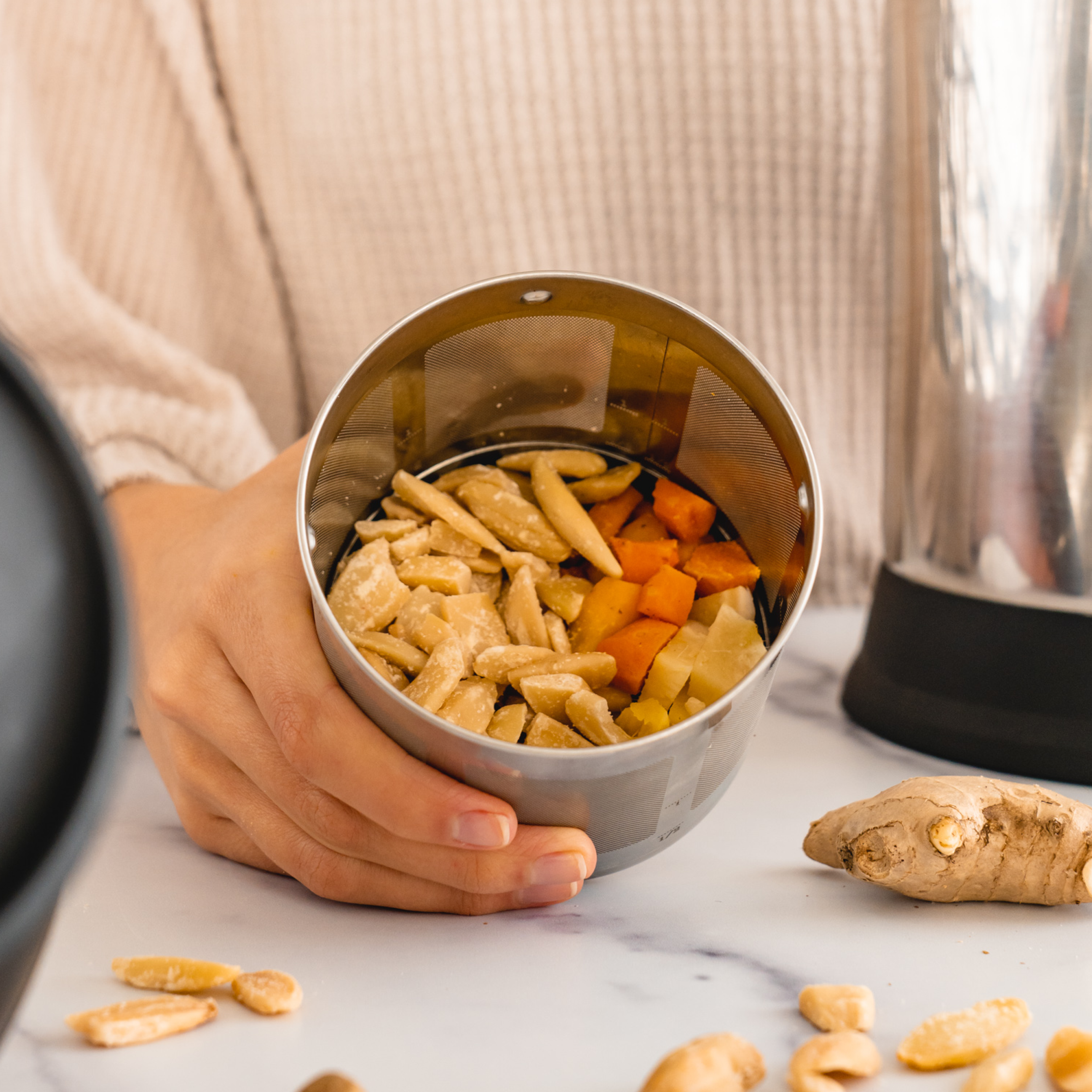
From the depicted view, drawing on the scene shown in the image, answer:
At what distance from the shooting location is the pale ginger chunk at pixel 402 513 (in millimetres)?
421

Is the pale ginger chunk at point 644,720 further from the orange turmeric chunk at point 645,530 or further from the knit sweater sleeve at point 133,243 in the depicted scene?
the knit sweater sleeve at point 133,243

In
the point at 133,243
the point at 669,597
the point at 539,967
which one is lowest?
the point at 539,967

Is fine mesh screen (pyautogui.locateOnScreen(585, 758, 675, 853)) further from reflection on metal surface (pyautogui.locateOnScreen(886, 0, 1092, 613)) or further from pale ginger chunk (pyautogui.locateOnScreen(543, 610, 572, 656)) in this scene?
reflection on metal surface (pyautogui.locateOnScreen(886, 0, 1092, 613))

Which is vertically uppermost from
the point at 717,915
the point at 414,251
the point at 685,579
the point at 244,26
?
the point at 244,26

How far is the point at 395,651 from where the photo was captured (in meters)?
0.37

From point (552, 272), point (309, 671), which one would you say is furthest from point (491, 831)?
point (552, 272)

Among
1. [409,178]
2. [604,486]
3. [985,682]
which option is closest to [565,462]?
[604,486]

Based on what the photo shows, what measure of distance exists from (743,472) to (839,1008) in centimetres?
20

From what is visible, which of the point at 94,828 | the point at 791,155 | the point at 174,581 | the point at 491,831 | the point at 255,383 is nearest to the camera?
the point at 94,828

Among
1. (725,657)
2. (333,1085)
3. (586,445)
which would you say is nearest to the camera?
(333,1085)

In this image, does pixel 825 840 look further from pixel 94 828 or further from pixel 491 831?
pixel 94 828

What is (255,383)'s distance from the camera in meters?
0.83

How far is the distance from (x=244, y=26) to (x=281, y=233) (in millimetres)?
143

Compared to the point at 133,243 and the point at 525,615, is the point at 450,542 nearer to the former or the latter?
the point at 525,615
